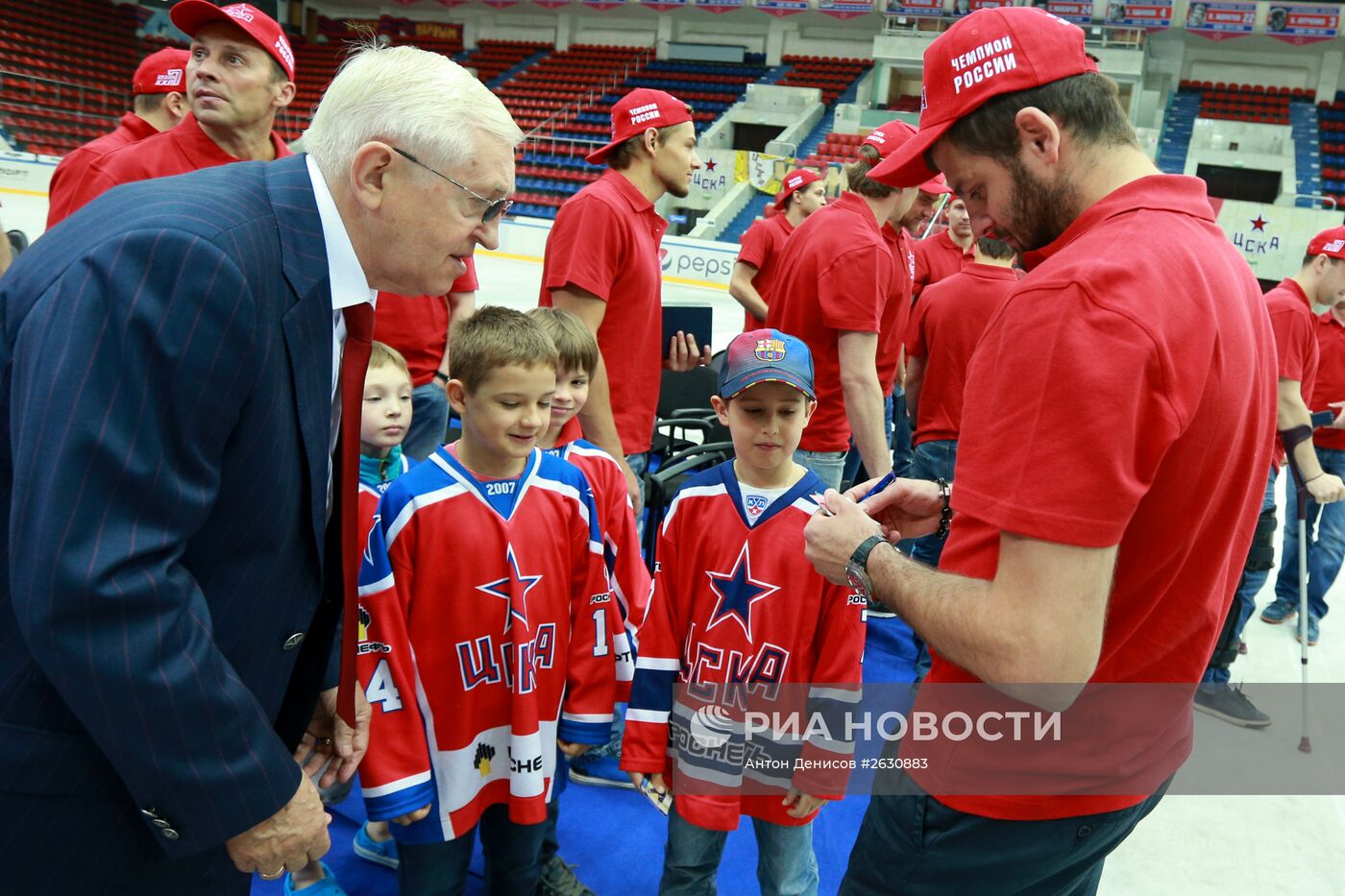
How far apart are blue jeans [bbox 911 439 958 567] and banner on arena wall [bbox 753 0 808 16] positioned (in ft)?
80.9

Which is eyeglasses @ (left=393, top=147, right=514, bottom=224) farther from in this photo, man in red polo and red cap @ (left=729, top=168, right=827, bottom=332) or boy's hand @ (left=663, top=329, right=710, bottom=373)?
man in red polo and red cap @ (left=729, top=168, right=827, bottom=332)

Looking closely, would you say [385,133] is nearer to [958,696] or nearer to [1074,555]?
[1074,555]

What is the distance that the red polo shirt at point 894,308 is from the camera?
11.6 feet

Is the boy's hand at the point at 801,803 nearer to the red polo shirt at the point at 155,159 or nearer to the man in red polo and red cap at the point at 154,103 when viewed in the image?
the red polo shirt at the point at 155,159

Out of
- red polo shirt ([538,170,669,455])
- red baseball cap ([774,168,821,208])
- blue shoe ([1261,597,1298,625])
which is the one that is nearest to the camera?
red polo shirt ([538,170,669,455])

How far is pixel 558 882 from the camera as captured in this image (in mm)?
2342

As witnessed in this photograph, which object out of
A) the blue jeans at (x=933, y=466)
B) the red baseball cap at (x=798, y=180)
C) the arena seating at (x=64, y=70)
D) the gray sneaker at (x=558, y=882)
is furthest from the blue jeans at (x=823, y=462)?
the arena seating at (x=64, y=70)

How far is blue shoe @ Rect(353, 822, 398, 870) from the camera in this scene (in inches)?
97.7

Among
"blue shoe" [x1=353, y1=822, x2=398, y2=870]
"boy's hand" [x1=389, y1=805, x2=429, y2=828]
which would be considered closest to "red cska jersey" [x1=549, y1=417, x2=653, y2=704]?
"boy's hand" [x1=389, y1=805, x2=429, y2=828]

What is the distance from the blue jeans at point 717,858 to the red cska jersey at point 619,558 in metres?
0.33

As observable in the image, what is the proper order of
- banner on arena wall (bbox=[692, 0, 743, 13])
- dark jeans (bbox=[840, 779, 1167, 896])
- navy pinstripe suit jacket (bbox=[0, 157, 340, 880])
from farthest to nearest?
1. banner on arena wall (bbox=[692, 0, 743, 13])
2. dark jeans (bbox=[840, 779, 1167, 896])
3. navy pinstripe suit jacket (bbox=[0, 157, 340, 880])

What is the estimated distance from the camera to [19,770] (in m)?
1.02

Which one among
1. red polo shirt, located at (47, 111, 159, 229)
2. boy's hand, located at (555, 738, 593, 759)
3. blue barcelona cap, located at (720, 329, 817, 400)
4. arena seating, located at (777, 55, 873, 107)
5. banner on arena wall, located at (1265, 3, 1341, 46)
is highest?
banner on arena wall, located at (1265, 3, 1341, 46)

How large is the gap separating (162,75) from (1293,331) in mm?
4968
